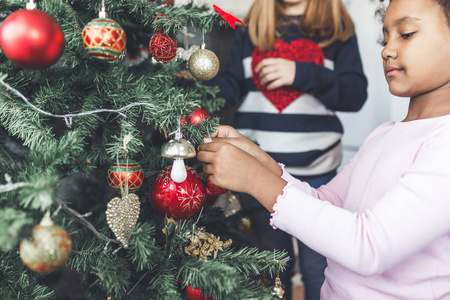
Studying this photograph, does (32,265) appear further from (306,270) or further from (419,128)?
(306,270)

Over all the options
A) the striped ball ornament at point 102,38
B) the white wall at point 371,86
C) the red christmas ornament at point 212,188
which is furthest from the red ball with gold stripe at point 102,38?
the white wall at point 371,86

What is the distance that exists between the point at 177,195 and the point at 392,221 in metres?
0.34

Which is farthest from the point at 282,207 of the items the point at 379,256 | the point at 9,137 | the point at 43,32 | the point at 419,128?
the point at 9,137

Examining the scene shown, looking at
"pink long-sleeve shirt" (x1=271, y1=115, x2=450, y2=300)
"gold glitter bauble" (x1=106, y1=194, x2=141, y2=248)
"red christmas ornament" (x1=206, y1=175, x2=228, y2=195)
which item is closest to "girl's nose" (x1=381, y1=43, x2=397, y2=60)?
"pink long-sleeve shirt" (x1=271, y1=115, x2=450, y2=300)

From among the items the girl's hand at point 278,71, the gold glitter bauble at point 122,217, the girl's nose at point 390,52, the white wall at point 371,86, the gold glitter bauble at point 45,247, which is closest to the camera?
the gold glitter bauble at point 45,247

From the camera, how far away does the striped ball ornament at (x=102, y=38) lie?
0.49 metres

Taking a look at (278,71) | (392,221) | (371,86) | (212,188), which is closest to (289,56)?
(278,71)

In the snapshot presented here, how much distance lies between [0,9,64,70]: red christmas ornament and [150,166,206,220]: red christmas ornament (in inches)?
10.5

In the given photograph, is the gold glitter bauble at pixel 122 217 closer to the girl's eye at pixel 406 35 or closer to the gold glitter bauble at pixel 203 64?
the gold glitter bauble at pixel 203 64

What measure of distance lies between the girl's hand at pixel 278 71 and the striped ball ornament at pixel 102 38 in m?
0.55

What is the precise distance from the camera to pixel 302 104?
1.07 m

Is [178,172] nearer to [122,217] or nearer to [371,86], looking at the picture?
[122,217]

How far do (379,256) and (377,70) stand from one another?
1.35 m

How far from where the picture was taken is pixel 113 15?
2.11ft
